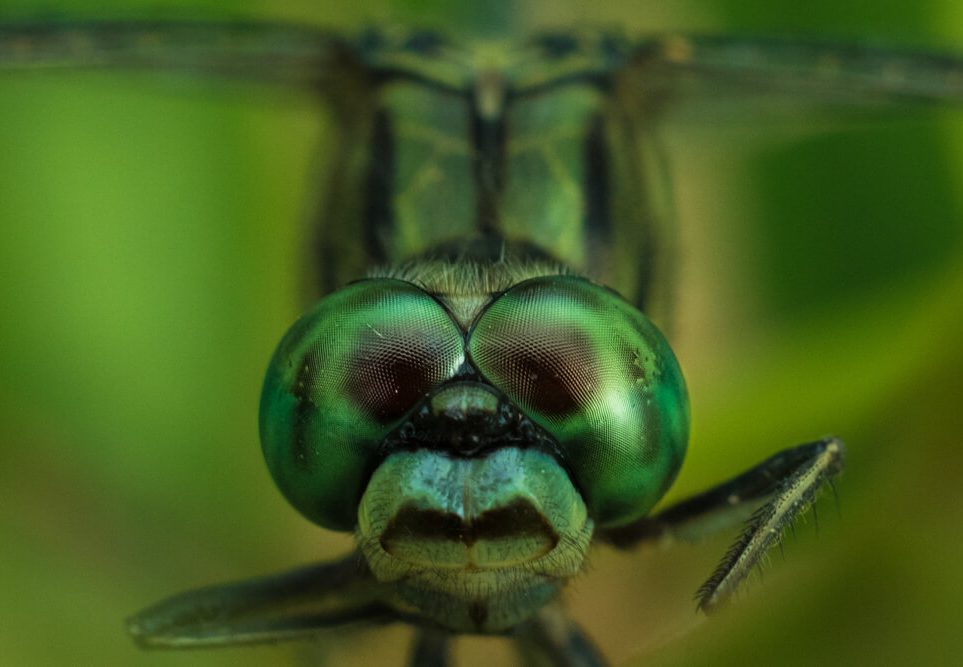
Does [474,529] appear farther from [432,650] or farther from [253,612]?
[432,650]

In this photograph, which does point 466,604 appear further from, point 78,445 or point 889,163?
point 889,163

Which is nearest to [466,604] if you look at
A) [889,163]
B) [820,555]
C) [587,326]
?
[587,326]

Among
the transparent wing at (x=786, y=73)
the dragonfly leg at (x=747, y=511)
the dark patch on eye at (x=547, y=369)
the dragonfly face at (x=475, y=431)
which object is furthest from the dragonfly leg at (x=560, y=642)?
the transparent wing at (x=786, y=73)

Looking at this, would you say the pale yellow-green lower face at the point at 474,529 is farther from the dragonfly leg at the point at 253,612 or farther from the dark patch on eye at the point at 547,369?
the dragonfly leg at the point at 253,612

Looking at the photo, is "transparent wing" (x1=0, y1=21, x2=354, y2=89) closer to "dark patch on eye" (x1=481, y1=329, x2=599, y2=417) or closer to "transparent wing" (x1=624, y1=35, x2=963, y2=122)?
"transparent wing" (x1=624, y1=35, x2=963, y2=122)

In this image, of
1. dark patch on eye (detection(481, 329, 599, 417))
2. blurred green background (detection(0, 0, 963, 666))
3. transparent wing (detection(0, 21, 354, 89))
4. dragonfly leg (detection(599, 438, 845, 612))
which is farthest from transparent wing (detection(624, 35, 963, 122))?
dark patch on eye (detection(481, 329, 599, 417))

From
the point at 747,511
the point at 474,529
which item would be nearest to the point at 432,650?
the point at 747,511
